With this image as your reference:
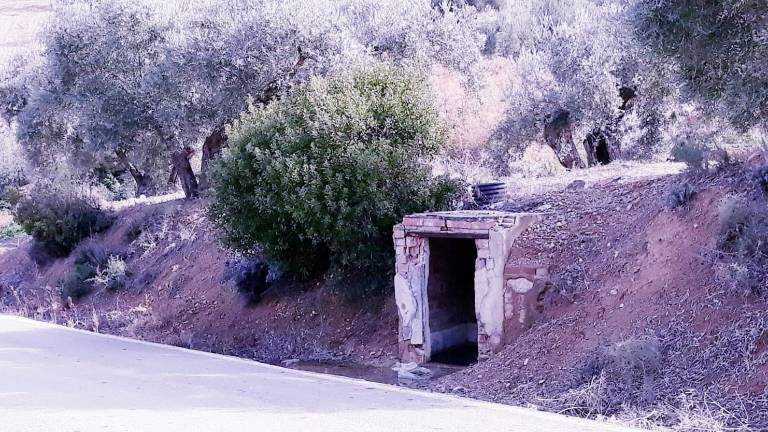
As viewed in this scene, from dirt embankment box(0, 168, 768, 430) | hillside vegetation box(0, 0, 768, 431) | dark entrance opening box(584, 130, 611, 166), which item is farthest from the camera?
dark entrance opening box(584, 130, 611, 166)

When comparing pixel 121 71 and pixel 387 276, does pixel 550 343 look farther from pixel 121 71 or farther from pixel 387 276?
pixel 121 71

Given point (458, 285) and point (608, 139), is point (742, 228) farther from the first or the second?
point (608, 139)

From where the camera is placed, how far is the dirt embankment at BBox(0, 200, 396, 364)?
1530 centimetres

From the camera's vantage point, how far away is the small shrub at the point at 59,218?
26094mm

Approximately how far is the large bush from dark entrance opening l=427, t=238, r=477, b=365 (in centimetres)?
92

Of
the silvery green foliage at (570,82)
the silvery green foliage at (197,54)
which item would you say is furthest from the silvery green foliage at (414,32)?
A: the silvery green foliage at (570,82)

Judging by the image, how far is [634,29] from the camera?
1088cm

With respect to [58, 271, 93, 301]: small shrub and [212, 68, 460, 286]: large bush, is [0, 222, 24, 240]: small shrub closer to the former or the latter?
[58, 271, 93, 301]: small shrub

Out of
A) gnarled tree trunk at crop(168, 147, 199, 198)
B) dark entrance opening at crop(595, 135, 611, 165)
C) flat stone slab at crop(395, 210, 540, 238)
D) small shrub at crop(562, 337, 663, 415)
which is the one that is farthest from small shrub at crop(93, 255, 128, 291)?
small shrub at crop(562, 337, 663, 415)

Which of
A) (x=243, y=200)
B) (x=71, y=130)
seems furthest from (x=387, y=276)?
(x=71, y=130)

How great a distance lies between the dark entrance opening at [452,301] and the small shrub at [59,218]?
15348 millimetres

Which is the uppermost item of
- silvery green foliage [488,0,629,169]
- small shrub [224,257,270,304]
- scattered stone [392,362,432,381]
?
silvery green foliage [488,0,629,169]

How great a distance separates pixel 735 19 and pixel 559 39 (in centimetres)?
1095

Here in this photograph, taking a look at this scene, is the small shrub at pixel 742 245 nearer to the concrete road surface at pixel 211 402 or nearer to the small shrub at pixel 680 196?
the small shrub at pixel 680 196
